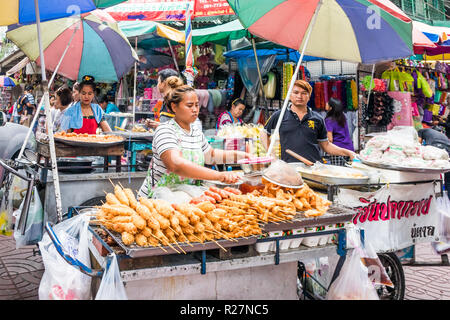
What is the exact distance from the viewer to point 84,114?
5.93 meters

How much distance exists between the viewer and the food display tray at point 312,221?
2.62m

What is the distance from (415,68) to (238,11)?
22.4ft

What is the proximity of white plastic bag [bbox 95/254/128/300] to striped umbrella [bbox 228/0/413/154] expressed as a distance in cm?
259

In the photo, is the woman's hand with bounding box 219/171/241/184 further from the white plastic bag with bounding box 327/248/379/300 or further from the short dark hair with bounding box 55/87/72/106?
the short dark hair with bounding box 55/87/72/106

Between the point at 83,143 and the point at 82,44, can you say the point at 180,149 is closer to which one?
the point at 83,143

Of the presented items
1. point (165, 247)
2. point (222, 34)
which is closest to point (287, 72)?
point (222, 34)

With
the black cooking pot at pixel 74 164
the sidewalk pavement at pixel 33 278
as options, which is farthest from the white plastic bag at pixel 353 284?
the black cooking pot at pixel 74 164

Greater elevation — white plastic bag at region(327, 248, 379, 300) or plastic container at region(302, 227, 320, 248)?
plastic container at region(302, 227, 320, 248)

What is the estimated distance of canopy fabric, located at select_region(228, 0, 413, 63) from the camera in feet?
14.2

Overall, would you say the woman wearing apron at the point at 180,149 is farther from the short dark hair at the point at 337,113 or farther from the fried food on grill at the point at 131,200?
the short dark hair at the point at 337,113

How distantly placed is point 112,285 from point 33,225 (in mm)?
2280

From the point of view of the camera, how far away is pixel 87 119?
5.93 meters

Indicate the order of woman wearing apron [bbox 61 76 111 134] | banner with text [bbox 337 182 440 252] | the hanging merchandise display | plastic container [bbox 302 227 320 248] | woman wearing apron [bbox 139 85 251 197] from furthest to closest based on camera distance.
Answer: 1. the hanging merchandise display
2. woman wearing apron [bbox 61 76 111 134]
3. banner with text [bbox 337 182 440 252]
4. woman wearing apron [bbox 139 85 251 197]
5. plastic container [bbox 302 227 320 248]

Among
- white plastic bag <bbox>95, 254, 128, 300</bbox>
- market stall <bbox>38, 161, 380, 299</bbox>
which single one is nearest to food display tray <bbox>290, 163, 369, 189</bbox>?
market stall <bbox>38, 161, 380, 299</bbox>
